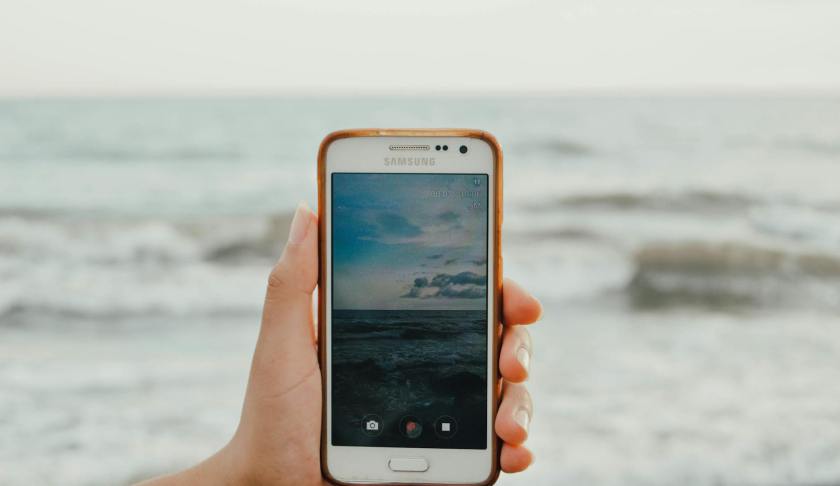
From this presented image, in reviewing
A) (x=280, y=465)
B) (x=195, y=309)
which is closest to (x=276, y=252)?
(x=195, y=309)

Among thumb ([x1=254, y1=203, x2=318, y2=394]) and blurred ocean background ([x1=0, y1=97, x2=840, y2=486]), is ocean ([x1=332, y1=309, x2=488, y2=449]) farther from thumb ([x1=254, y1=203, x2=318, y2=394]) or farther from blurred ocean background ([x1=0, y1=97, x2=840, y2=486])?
blurred ocean background ([x1=0, y1=97, x2=840, y2=486])

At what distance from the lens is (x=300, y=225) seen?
5.45ft

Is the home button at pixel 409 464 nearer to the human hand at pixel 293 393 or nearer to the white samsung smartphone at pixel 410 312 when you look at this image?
the white samsung smartphone at pixel 410 312

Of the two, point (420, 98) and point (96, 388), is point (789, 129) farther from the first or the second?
point (96, 388)

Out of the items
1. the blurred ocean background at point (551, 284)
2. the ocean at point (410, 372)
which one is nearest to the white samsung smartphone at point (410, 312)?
the ocean at point (410, 372)

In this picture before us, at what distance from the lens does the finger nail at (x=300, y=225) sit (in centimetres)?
166

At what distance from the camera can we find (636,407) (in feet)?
14.8

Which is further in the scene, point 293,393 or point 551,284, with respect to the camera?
point 551,284

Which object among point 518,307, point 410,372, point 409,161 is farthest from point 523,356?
point 409,161

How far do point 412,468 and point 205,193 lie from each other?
8.88 meters

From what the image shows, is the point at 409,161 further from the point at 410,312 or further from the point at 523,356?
the point at 523,356

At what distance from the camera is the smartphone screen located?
5.60ft

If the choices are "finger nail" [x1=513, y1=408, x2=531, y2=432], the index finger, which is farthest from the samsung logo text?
"finger nail" [x1=513, y1=408, x2=531, y2=432]

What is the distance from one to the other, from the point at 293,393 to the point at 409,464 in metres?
0.29
